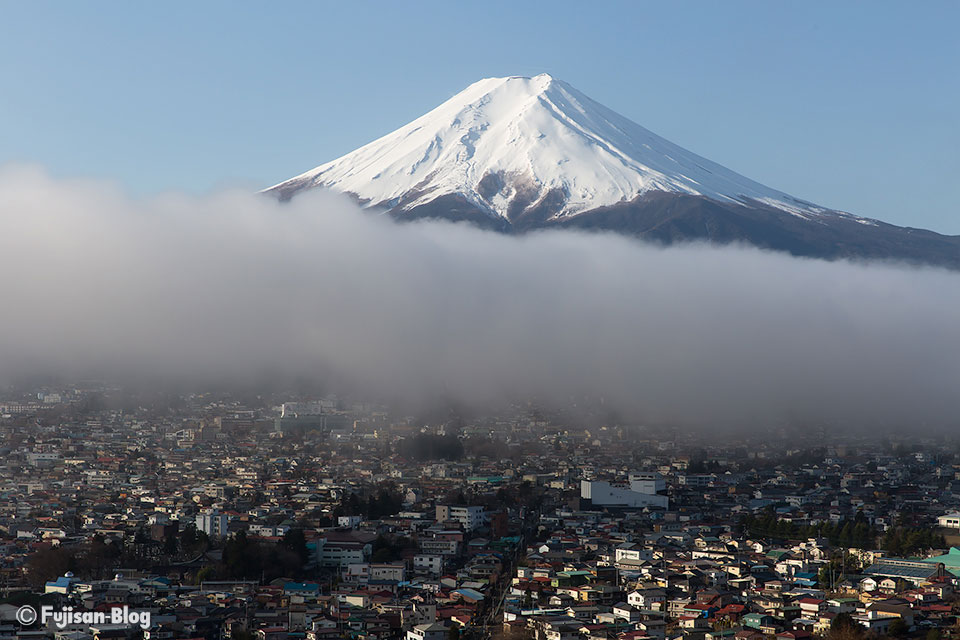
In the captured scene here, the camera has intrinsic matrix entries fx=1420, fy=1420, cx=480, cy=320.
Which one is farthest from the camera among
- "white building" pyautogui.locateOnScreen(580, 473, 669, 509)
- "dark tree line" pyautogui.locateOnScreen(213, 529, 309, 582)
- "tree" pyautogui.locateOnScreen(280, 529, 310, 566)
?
"white building" pyautogui.locateOnScreen(580, 473, 669, 509)

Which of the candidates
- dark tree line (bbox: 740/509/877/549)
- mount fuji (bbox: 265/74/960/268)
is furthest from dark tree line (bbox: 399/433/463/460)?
mount fuji (bbox: 265/74/960/268)

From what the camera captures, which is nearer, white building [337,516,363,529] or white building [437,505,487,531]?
white building [337,516,363,529]

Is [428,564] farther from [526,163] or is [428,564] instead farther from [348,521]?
[526,163]

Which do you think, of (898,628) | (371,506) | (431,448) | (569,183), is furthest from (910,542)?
(569,183)

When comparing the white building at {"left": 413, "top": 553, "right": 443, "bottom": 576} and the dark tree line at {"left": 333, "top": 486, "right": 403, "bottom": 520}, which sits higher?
the white building at {"left": 413, "top": 553, "right": 443, "bottom": 576}

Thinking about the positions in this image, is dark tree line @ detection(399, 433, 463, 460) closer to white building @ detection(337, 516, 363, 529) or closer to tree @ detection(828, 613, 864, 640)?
white building @ detection(337, 516, 363, 529)

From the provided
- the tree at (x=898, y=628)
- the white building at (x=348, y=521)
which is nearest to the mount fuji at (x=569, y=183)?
the white building at (x=348, y=521)
